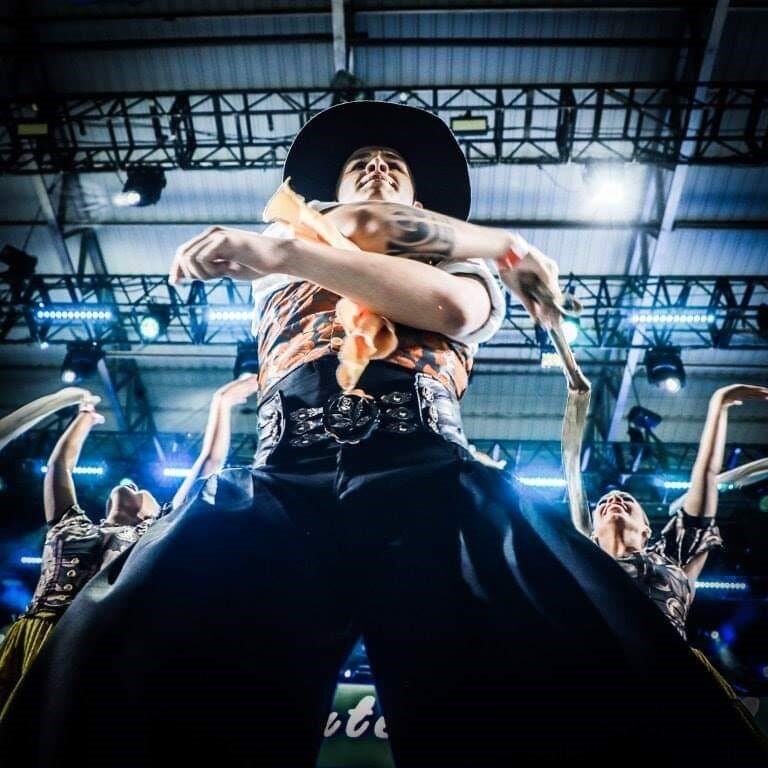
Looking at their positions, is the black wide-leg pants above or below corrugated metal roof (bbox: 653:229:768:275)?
above

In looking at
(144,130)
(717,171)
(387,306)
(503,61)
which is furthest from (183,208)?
(387,306)

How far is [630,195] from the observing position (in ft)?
28.0

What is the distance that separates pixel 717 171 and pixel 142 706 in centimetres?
974

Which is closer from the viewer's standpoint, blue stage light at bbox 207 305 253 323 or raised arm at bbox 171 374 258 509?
raised arm at bbox 171 374 258 509

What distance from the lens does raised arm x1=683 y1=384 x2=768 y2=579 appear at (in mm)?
2258

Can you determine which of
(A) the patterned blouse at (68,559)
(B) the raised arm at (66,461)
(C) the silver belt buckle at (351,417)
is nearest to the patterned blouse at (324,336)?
(C) the silver belt buckle at (351,417)

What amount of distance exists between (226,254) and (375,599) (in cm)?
55

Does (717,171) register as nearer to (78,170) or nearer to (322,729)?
(78,170)

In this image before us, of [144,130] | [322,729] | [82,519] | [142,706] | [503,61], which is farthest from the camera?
[144,130]

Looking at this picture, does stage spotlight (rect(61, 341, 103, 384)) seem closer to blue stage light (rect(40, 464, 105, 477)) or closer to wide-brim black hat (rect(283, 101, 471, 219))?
blue stage light (rect(40, 464, 105, 477))

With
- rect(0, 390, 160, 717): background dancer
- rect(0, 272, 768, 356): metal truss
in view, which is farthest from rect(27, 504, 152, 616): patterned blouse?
rect(0, 272, 768, 356): metal truss

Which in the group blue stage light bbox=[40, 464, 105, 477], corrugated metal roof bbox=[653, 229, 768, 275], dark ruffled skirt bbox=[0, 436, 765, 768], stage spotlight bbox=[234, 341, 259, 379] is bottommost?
→ blue stage light bbox=[40, 464, 105, 477]

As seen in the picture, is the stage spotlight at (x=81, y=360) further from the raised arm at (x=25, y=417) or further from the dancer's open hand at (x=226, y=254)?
the dancer's open hand at (x=226, y=254)

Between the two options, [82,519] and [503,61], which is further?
[503,61]
